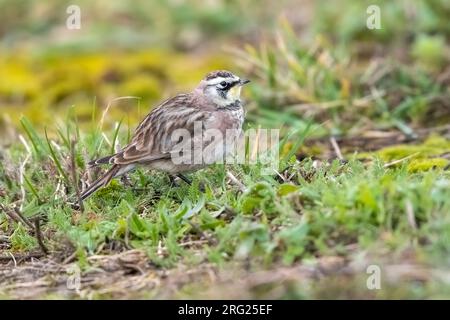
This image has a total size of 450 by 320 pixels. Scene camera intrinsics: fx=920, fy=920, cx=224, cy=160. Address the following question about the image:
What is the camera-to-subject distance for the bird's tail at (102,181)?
653 centimetres

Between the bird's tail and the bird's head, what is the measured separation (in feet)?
3.33

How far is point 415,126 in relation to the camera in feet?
29.0

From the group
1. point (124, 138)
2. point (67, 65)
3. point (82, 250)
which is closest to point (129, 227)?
point (82, 250)

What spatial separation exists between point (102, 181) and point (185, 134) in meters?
0.72

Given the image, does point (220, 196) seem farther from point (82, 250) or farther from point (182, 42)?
point (182, 42)

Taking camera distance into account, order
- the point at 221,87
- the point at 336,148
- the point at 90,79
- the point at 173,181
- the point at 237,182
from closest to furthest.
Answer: the point at 237,182 < the point at 173,181 < the point at 221,87 < the point at 336,148 < the point at 90,79

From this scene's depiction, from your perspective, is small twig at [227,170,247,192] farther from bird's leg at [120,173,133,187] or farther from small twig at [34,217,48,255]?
small twig at [34,217,48,255]

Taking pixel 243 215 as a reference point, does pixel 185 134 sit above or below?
above

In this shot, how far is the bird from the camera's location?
6.62m

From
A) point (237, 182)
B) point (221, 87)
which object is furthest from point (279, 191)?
point (221, 87)

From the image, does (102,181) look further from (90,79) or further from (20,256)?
(90,79)

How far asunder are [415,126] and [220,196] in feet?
10.5

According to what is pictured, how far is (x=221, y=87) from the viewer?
23.6 feet

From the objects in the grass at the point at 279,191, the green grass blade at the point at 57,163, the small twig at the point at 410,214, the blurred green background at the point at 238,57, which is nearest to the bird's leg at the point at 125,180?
the grass at the point at 279,191
